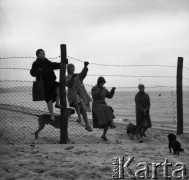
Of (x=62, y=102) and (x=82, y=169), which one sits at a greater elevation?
(x=62, y=102)

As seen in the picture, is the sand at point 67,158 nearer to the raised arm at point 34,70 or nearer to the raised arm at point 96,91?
the raised arm at point 96,91

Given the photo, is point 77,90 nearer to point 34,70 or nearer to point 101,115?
point 101,115

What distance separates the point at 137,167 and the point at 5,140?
3.59m

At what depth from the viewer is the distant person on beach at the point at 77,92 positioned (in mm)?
7734

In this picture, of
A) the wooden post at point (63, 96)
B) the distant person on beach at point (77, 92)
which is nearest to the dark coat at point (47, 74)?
the wooden post at point (63, 96)

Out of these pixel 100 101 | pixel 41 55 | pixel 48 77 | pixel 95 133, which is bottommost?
pixel 95 133

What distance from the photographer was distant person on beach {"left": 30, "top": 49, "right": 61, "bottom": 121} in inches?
281

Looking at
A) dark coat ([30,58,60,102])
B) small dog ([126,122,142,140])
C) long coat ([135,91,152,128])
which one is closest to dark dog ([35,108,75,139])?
dark coat ([30,58,60,102])

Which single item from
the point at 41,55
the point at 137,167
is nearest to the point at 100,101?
the point at 41,55

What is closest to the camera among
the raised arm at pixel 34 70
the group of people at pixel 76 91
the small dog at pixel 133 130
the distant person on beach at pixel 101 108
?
the raised arm at pixel 34 70

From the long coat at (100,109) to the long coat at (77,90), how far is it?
10.2 inches

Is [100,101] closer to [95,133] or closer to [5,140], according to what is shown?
[95,133]

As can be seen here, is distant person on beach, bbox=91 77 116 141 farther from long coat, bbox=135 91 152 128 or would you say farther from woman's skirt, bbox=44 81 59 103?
long coat, bbox=135 91 152 128

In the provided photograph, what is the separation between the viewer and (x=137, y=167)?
5121 millimetres
